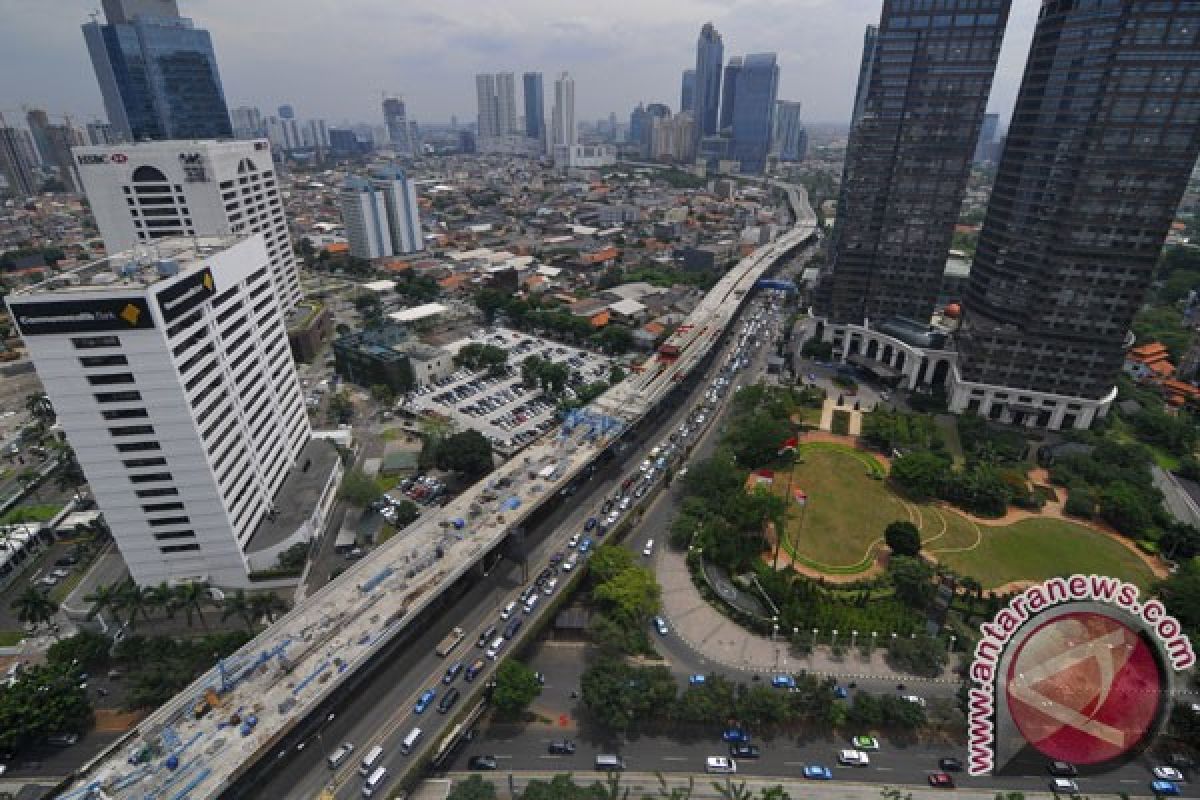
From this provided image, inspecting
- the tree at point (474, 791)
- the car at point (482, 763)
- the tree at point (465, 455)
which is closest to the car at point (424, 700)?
the car at point (482, 763)

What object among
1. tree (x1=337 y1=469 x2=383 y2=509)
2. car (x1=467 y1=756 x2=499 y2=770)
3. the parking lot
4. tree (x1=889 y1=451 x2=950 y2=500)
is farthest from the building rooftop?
tree (x1=889 y1=451 x2=950 y2=500)

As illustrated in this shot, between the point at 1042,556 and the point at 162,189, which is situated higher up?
the point at 162,189

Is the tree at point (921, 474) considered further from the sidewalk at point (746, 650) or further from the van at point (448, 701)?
the van at point (448, 701)

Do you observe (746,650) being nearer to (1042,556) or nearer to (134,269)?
(1042,556)

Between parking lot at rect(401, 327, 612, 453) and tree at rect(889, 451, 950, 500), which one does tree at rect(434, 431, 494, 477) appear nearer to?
parking lot at rect(401, 327, 612, 453)

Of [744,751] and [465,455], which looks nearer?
[744,751]

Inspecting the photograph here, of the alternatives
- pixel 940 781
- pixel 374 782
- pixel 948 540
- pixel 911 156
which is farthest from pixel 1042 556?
pixel 374 782

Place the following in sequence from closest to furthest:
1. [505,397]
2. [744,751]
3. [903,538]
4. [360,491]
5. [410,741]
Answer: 1. [410,741]
2. [744,751]
3. [903,538]
4. [360,491]
5. [505,397]
